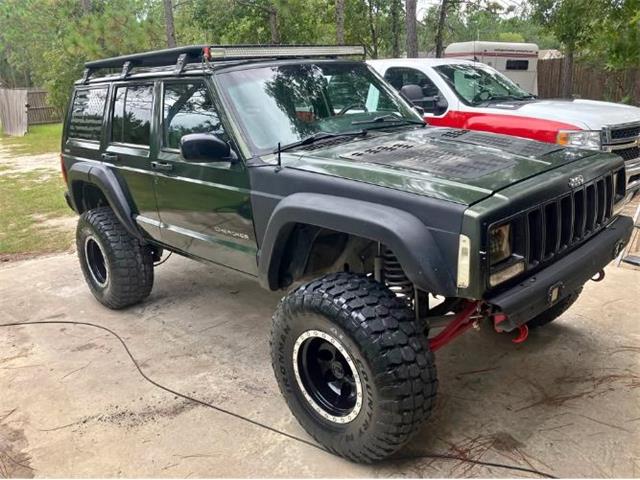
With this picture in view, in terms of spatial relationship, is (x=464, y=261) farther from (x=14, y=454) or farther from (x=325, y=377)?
(x=14, y=454)

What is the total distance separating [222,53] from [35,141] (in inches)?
795

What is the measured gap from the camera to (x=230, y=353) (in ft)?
14.0

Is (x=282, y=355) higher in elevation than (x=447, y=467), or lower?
higher

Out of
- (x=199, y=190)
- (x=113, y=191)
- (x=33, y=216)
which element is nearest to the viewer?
(x=199, y=190)

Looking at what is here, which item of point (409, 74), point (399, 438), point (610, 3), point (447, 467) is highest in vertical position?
point (610, 3)

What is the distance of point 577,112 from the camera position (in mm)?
7004

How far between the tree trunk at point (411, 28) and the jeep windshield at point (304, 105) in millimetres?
8143

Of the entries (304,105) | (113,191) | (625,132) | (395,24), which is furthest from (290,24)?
(304,105)

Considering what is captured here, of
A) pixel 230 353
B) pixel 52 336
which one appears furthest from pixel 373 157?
pixel 52 336

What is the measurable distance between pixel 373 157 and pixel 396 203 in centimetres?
57

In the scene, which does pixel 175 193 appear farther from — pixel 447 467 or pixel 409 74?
pixel 409 74

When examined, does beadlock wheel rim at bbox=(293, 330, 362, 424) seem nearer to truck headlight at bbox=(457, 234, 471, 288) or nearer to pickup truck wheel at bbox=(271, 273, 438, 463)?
pickup truck wheel at bbox=(271, 273, 438, 463)

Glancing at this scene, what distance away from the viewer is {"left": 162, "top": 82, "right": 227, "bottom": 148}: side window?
12.3 feet

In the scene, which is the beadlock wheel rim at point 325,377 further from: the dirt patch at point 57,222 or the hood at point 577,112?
the dirt patch at point 57,222
